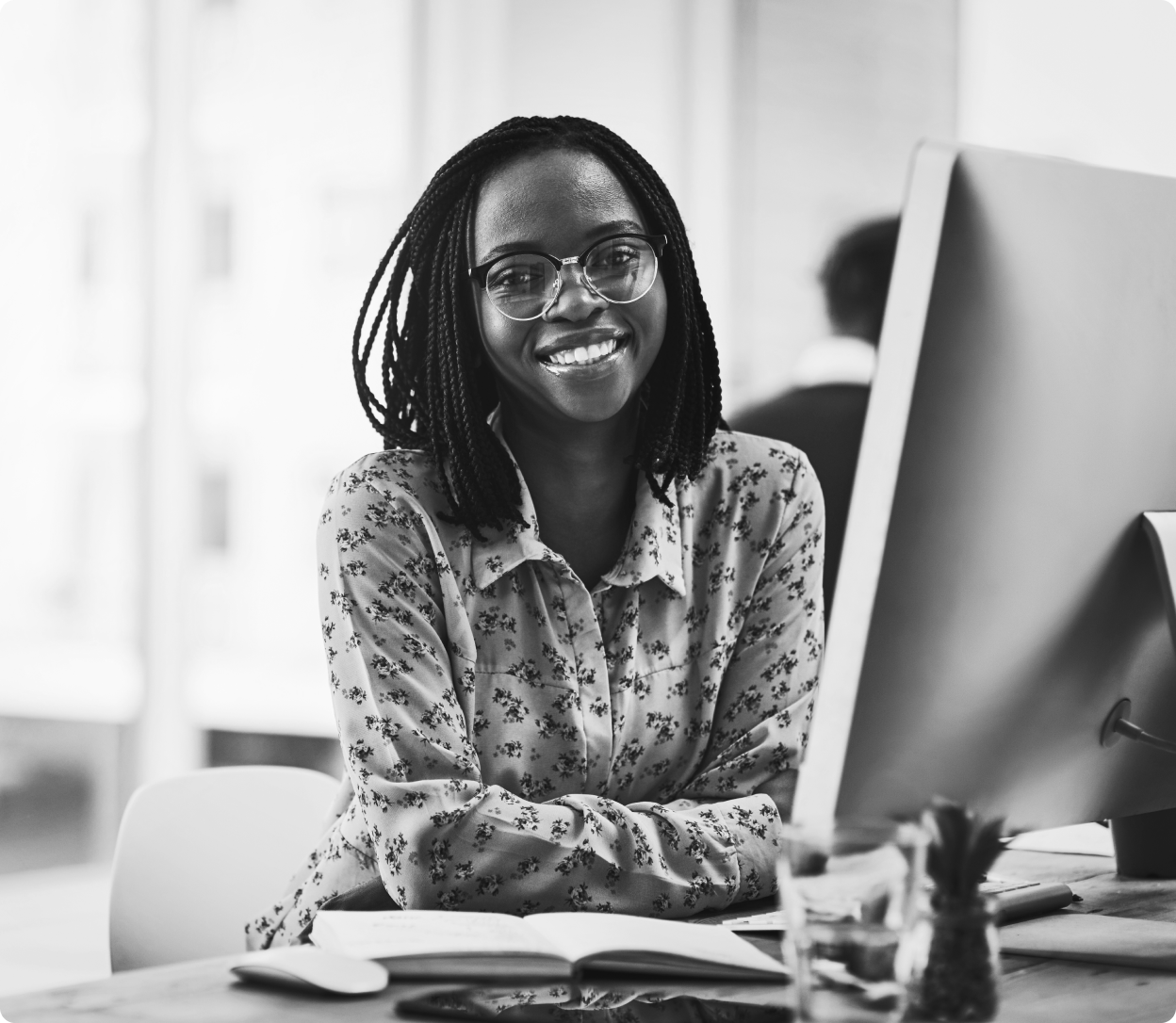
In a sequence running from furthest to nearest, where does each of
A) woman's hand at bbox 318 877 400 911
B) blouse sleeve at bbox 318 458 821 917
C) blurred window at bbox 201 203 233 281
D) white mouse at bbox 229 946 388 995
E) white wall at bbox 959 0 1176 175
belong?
blurred window at bbox 201 203 233 281 → white wall at bbox 959 0 1176 175 → woman's hand at bbox 318 877 400 911 → blouse sleeve at bbox 318 458 821 917 → white mouse at bbox 229 946 388 995

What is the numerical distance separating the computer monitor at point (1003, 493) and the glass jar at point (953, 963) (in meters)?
0.07

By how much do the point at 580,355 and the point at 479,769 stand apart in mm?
424

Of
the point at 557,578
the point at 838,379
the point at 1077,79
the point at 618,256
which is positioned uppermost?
the point at 1077,79

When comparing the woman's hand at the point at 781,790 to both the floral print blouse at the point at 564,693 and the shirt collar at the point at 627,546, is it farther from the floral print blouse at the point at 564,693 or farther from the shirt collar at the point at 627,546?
the shirt collar at the point at 627,546

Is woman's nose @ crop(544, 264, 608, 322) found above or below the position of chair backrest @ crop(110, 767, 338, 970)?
above

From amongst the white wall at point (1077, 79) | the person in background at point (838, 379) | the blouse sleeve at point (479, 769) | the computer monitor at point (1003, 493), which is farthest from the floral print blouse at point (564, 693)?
the white wall at point (1077, 79)

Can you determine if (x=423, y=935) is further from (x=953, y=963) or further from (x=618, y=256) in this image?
(x=618, y=256)

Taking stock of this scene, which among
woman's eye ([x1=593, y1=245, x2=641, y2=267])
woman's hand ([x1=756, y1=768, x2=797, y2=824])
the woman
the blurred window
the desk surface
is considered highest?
the blurred window

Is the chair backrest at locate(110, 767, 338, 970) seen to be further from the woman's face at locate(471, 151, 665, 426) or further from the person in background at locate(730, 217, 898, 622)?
the person in background at locate(730, 217, 898, 622)

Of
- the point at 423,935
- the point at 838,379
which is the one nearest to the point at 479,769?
the point at 423,935

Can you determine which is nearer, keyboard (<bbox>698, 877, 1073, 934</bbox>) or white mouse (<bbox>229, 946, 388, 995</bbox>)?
white mouse (<bbox>229, 946, 388, 995</bbox>)

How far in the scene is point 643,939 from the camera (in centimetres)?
88

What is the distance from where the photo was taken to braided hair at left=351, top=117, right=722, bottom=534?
4.85 ft

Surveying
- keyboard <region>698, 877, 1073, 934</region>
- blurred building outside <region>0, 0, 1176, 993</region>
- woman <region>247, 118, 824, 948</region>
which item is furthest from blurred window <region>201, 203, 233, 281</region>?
keyboard <region>698, 877, 1073, 934</region>
